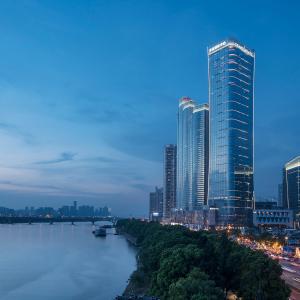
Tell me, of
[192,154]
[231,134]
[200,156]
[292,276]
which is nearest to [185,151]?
[192,154]

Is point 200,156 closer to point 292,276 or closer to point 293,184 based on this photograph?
point 293,184

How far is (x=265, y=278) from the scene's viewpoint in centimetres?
2123

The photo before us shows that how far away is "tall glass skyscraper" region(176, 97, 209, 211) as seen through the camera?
13950 centimetres

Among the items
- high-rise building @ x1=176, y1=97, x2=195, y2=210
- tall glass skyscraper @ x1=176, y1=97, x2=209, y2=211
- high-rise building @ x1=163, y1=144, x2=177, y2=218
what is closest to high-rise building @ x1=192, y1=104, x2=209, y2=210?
tall glass skyscraper @ x1=176, y1=97, x2=209, y2=211

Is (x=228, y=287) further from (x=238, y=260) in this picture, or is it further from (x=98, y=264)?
(x=98, y=264)

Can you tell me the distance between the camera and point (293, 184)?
5177 inches

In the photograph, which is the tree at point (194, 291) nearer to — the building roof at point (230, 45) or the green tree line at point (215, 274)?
the green tree line at point (215, 274)

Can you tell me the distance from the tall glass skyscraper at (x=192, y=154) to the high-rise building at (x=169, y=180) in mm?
16476

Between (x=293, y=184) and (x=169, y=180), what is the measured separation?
179 feet

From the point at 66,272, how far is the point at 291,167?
101 meters

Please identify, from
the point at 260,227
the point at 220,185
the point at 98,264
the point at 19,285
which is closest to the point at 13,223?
the point at 220,185

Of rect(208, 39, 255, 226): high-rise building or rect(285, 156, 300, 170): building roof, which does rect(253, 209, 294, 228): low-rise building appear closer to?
rect(208, 39, 255, 226): high-rise building

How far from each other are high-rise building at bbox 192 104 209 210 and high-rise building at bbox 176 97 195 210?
8.29 feet

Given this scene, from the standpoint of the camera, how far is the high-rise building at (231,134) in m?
109
